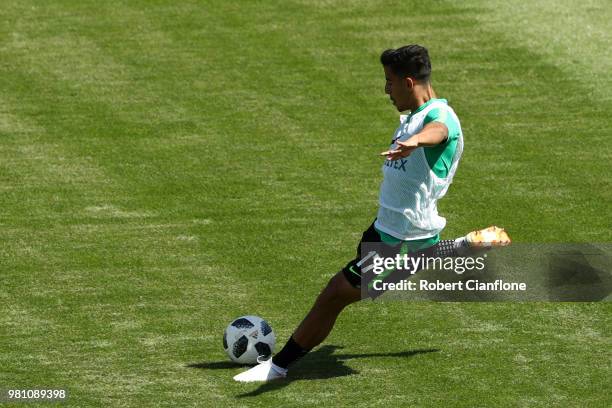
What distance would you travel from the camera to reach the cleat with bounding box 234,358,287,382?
36.1 feet

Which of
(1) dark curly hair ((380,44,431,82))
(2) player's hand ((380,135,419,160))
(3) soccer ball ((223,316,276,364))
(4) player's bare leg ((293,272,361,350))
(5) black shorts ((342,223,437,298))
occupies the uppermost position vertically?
(1) dark curly hair ((380,44,431,82))

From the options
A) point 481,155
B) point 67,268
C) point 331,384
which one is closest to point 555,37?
point 481,155

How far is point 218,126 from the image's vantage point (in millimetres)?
18516

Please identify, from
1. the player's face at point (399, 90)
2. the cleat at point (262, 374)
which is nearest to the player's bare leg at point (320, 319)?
the cleat at point (262, 374)

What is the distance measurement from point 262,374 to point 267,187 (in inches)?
219

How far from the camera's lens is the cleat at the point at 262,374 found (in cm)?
1100

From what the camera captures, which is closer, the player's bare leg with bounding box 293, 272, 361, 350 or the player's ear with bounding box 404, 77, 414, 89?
the player's ear with bounding box 404, 77, 414, 89

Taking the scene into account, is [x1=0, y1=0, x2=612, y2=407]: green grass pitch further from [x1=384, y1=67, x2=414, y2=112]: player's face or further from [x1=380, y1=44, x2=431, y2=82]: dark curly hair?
[x1=380, y1=44, x2=431, y2=82]: dark curly hair

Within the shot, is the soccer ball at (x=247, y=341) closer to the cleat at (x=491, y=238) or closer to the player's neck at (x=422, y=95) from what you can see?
the cleat at (x=491, y=238)

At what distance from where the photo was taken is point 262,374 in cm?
1102

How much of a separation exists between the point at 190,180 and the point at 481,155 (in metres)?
3.74

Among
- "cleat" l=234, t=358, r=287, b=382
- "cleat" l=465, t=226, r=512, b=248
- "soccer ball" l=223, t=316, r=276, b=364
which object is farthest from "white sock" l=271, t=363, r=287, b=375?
"cleat" l=465, t=226, r=512, b=248

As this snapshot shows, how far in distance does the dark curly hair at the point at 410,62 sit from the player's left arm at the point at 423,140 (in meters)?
0.48

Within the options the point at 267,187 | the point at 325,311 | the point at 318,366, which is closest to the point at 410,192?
the point at 325,311
